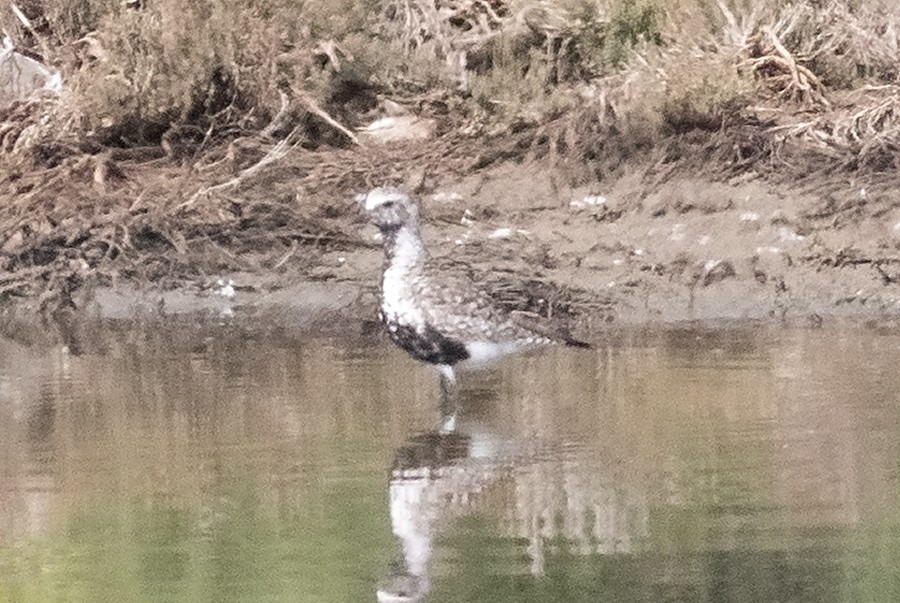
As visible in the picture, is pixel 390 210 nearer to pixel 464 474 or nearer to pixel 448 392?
pixel 448 392

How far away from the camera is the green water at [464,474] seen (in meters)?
6.09

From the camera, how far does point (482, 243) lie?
11.5 m

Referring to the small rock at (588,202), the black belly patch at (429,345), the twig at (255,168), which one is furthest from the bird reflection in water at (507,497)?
the twig at (255,168)

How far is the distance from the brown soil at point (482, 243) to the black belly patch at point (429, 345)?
1890mm

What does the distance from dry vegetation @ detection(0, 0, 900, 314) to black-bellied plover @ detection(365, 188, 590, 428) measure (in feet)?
8.69

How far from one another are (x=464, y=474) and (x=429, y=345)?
1389mm

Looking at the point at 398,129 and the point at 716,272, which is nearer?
the point at 716,272

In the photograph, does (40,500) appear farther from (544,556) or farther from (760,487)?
(760,487)

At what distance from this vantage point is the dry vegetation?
11773mm

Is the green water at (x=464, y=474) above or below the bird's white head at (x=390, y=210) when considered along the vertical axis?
below

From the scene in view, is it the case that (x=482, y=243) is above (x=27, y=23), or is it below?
below

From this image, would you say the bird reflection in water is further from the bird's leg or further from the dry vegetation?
the dry vegetation

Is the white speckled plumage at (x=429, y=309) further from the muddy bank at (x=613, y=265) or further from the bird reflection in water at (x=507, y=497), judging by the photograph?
the muddy bank at (x=613, y=265)

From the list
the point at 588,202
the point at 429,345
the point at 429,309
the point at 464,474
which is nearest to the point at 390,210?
the point at 429,309
